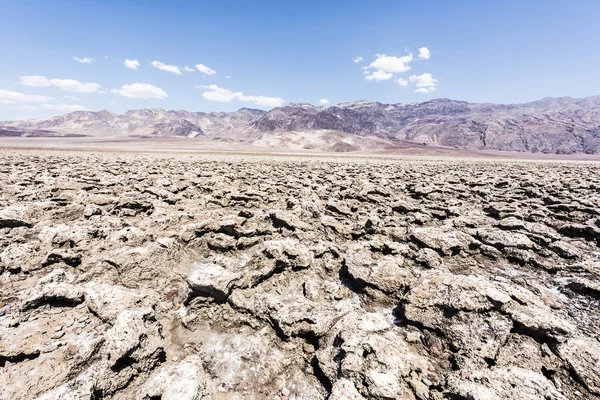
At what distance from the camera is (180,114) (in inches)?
7357

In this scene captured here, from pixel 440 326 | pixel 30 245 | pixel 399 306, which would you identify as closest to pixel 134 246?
pixel 30 245

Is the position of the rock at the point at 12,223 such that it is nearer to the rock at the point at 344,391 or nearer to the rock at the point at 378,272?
the rock at the point at 378,272

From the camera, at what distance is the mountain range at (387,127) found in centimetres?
6938

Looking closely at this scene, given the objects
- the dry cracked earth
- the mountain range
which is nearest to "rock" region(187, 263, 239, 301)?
the dry cracked earth

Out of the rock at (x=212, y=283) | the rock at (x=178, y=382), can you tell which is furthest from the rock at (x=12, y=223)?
the rock at (x=178, y=382)

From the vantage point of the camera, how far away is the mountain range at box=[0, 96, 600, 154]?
228ft

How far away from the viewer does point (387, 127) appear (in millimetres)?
128625

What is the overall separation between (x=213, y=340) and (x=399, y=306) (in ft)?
5.15

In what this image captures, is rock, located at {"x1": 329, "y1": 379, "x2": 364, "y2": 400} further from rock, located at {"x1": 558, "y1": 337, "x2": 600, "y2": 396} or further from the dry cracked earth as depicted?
rock, located at {"x1": 558, "y1": 337, "x2": 600, "y2": 396}

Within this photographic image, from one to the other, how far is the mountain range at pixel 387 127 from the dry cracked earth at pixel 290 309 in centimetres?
6037

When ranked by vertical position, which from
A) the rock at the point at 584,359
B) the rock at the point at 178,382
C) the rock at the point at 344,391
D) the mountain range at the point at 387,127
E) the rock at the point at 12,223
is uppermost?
the mountain range at the point at 387,127

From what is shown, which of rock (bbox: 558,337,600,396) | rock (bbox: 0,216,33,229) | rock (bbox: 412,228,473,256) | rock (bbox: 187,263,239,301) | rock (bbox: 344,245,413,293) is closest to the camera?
rock (bbox: 558,337,600,396)

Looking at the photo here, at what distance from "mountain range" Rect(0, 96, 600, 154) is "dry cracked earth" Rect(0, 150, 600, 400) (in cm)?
6037

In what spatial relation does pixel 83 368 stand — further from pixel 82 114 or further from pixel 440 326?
pixel 82 114
